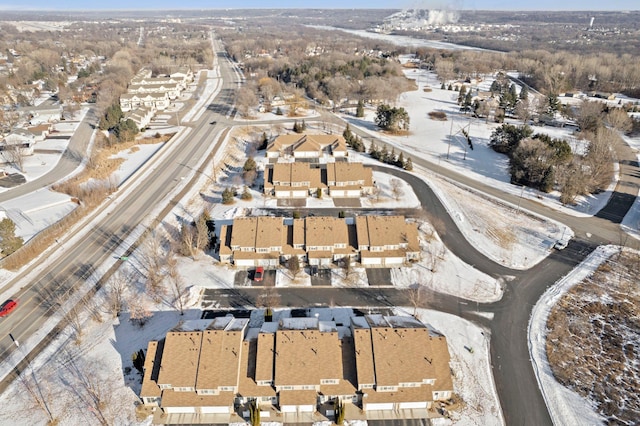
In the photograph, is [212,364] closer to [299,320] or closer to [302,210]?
[299,320]

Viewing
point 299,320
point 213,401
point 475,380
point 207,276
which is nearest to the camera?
point 213,401

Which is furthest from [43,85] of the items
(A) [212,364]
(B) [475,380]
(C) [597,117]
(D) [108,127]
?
(C) [597,117]

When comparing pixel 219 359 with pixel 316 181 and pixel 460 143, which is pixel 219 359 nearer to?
pixel 316 181

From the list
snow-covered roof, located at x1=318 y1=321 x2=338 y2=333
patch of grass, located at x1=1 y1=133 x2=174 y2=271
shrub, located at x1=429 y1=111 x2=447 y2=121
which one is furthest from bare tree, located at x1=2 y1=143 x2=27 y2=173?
shrub, located at x1=429 y1=111 x2=447 y2=121

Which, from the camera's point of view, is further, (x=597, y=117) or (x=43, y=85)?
(x=43, y=85)

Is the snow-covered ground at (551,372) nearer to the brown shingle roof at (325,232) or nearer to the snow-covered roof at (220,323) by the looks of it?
the brown shingle roof at (325,232)

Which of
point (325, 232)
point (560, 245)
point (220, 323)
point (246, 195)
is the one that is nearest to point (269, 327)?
point (220, 323)

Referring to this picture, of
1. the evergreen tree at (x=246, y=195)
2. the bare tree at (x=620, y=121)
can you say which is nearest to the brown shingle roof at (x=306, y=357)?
the evergreen tree at (x=246, y=195)
